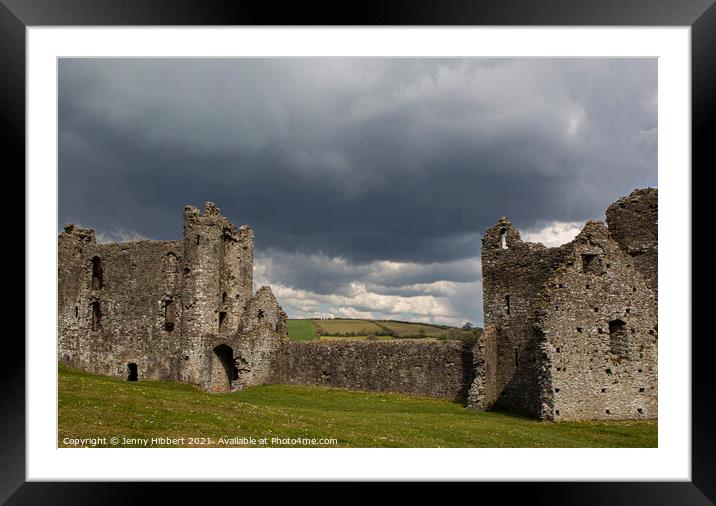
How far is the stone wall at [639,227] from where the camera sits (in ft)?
84.6

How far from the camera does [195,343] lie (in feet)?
115

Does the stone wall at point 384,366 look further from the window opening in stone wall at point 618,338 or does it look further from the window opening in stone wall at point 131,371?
the window opening in stone wall at point 131,371

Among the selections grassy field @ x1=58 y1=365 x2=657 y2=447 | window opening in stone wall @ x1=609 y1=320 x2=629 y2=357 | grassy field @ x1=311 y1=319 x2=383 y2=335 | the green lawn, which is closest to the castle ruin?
window opening in stone wall @ x1=609 y1=320 x2=629 y2=357

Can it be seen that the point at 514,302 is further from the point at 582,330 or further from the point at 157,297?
the point at 157,297

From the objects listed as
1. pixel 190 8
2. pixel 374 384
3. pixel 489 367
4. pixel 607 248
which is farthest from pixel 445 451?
pixel 374 384

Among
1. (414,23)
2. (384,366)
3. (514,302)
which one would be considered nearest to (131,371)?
(384,366)

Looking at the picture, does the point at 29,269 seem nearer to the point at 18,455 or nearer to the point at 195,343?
the point at 18,455

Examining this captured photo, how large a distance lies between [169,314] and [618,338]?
28244mm

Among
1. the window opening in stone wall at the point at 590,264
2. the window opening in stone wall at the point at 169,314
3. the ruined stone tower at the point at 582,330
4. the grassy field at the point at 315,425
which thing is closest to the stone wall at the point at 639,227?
the ruined stone tower at the point at 582,330

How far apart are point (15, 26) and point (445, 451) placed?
13.9 meters

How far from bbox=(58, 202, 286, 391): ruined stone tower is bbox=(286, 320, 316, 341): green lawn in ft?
62.5

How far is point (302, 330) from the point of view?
62531 millimetres

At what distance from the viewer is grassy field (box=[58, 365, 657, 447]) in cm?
1511

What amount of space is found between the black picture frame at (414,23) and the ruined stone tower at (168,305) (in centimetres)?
2315
